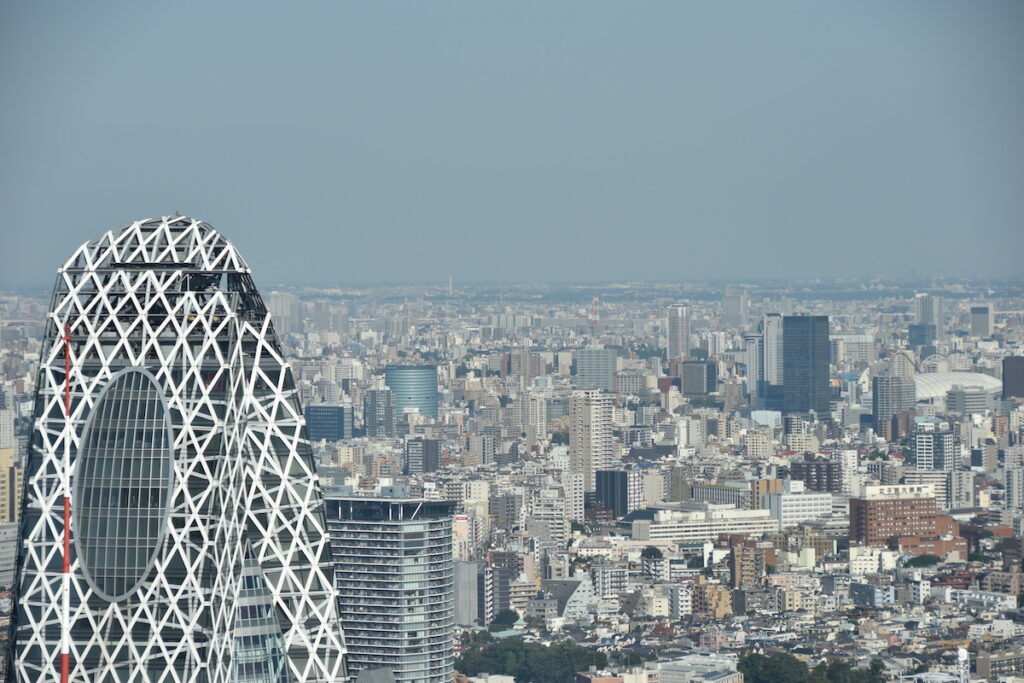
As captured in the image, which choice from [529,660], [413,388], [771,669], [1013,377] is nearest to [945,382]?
[1013,377]

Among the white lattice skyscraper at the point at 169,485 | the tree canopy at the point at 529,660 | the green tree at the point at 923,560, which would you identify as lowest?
the green tree at the point at 923,560

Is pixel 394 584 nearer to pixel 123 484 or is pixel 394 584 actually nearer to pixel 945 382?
pixel 123 484

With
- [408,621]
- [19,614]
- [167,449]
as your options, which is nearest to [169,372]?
[167,449]

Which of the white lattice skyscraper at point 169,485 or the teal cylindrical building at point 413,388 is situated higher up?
the white lattice skyscraper at point 169,485

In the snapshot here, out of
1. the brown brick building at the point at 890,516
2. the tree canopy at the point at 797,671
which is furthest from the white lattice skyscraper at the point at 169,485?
the brown brick building at the point at 890,516

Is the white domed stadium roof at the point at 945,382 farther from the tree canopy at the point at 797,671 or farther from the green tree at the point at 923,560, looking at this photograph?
the tree canopy at the point at 797,671

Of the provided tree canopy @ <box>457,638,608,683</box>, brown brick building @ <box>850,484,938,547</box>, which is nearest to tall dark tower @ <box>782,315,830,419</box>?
brown brick building @ <box>850,484,938,547</box>
